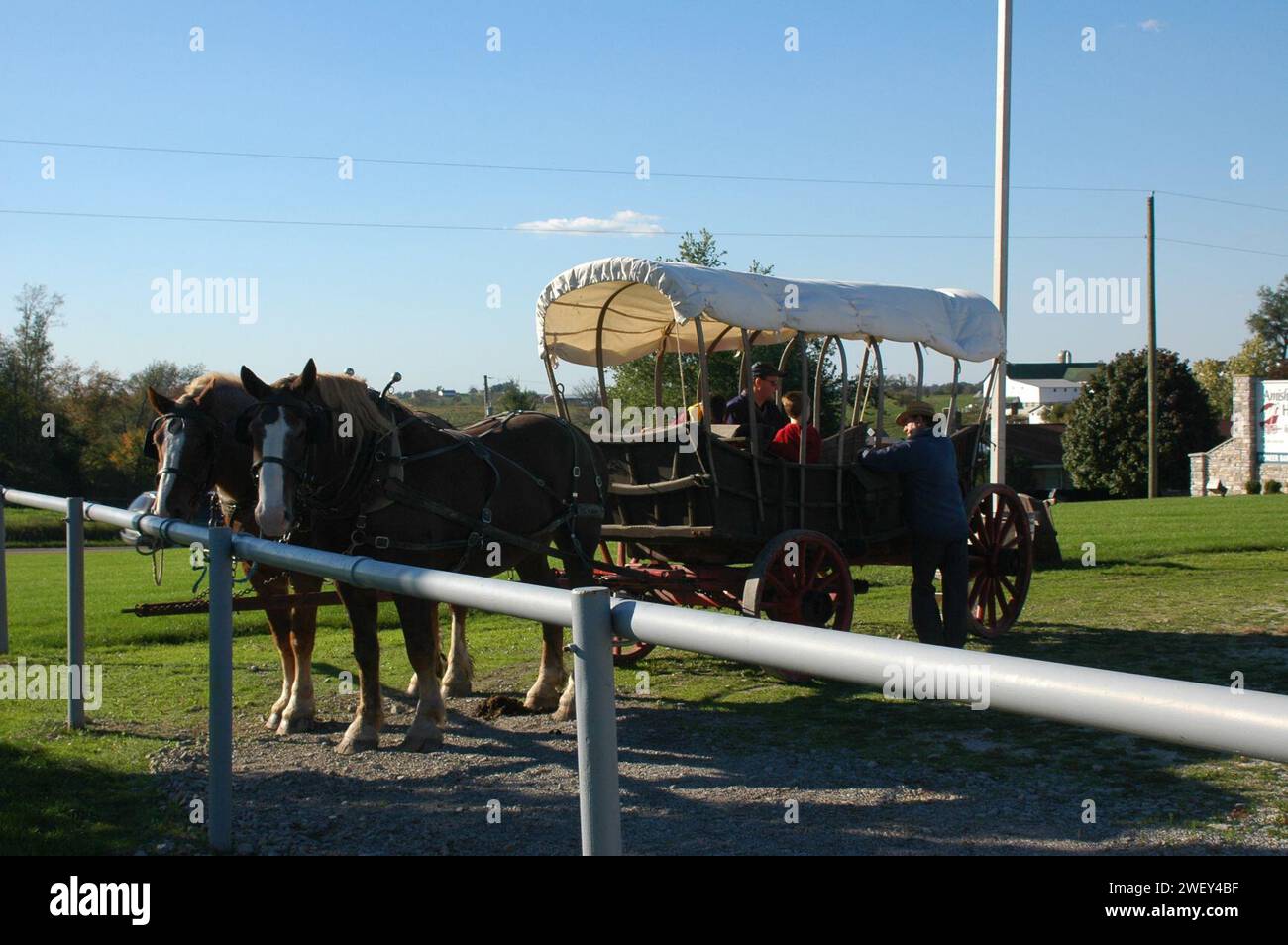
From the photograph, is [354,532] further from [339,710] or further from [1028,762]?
[1028,762]

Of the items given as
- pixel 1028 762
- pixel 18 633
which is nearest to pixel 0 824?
pixel 1028 762

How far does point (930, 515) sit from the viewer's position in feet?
31.0

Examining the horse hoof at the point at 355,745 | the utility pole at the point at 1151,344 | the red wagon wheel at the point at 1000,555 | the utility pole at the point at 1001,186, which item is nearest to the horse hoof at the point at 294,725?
the horse hoof at the point at 355,745

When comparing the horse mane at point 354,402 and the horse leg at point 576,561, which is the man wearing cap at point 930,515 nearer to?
the horse leg at point 576,561

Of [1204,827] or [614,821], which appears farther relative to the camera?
[1204,827]

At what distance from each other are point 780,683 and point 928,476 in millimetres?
2067

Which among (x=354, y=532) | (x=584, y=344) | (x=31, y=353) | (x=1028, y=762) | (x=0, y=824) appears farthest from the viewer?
(x=31, y=353)

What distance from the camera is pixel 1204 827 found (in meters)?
5.03

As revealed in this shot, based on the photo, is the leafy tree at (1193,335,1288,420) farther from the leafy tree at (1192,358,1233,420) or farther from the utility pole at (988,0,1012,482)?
the utility pole at (988,0,1012,482)

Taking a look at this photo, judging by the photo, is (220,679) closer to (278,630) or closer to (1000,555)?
(278,630)

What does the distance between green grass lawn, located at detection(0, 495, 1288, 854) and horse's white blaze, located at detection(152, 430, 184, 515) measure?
1353 millimetres

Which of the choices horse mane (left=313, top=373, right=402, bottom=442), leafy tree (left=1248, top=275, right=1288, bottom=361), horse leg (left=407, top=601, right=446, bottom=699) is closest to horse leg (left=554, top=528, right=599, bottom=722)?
horse leg (left=407, top=601, right=446, bottom=699)

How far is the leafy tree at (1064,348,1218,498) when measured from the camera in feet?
186

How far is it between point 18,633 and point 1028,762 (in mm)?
10232
